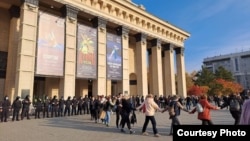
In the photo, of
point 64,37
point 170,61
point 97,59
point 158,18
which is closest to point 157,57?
point 170,61

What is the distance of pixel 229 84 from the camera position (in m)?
57.5

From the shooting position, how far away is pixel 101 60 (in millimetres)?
22328

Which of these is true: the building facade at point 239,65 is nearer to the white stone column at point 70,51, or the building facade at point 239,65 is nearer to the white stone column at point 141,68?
the white stone column at point 141,68

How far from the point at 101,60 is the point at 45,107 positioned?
8.53 meters

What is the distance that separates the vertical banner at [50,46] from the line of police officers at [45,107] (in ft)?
9.09

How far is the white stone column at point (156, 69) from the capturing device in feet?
97.5

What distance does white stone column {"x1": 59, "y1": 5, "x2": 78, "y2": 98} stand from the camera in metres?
A: 19.1

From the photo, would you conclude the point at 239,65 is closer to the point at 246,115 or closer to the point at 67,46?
the point at 67,46

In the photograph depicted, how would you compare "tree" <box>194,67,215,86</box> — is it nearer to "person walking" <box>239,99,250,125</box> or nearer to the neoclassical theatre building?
the neoclassical theatre building

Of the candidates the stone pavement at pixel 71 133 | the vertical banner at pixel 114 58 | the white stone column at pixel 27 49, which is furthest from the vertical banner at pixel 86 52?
the stone pavement at pixel 71 133

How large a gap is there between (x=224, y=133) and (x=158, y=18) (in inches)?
1203

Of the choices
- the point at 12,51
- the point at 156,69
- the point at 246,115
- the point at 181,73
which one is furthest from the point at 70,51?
the point at 181,73

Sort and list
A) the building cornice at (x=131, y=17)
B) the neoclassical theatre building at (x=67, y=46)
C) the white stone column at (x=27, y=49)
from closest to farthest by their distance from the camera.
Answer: the white stone column at (x=27, y=49) < the neoclassical theatre building at (x=67, y=46) < the building cornice at (x=131, y=17)

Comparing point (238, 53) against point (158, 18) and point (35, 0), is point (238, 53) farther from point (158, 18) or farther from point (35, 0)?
point (35, 0)
